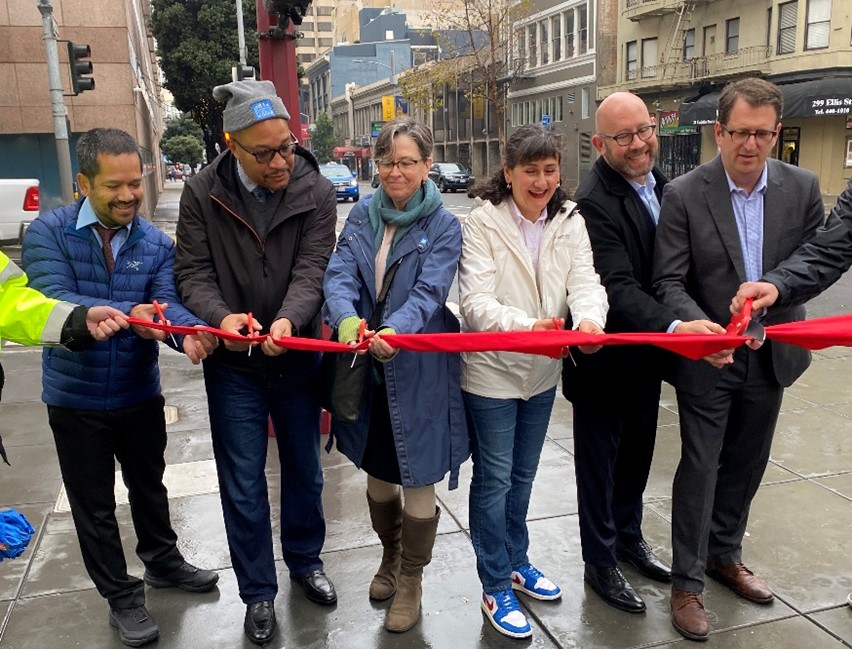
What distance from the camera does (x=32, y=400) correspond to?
22.3 ft

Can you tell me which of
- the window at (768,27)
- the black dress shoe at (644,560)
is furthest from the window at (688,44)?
the black dress shoe at (644,560)

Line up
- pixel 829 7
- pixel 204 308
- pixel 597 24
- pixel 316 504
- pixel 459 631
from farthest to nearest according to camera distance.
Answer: pixel 597 24 → pixel 829 7 → pixel 316 504 → pixel 459 631 → pixel 204 308

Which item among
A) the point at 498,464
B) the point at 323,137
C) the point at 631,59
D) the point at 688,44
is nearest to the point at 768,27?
the point at 688,44

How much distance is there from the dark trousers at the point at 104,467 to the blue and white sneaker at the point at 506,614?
4.84ft

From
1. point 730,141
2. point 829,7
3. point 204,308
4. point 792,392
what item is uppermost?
point 829,7

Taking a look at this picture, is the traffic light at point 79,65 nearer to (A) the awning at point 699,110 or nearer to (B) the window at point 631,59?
(A) the awning at point 699,110

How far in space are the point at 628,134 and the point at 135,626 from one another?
9.46 ft

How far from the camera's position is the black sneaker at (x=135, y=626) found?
10.6 feet

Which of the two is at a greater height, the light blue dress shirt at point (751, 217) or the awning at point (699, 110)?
the awning at point (699, 110)

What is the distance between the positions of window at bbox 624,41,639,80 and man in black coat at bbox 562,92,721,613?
36372 mm

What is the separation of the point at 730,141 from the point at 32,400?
5994mm

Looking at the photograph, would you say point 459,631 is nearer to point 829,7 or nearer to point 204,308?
point 204,308

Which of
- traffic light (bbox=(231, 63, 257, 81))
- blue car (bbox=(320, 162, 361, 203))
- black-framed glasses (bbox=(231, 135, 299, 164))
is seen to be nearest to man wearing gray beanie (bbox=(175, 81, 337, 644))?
black-framed glasses (bbox=(231, 135, 299, 164))

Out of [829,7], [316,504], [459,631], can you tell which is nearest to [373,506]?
[316,504]
